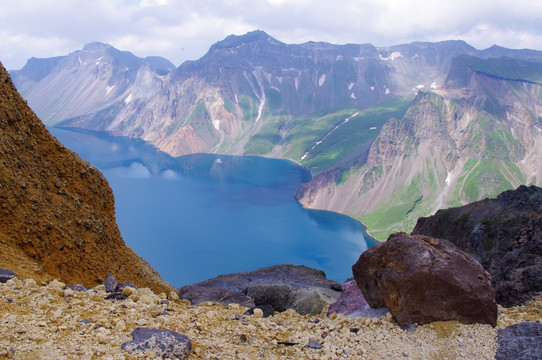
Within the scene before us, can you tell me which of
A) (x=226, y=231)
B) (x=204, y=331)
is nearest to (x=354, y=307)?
(x=204, y=331)

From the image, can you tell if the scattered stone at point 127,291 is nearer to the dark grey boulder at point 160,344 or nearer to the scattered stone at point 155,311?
the scattered stone at point 155,311

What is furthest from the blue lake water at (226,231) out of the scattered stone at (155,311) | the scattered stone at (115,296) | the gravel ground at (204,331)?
the scattered stone at (155,311)

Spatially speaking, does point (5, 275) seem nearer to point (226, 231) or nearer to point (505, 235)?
point (505, 235)

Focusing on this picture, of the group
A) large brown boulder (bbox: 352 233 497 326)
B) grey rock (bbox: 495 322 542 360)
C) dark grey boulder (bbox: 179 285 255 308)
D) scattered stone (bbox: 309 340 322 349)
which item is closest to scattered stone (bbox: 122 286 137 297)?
scattered stone (bbox: 309 340 322 349)

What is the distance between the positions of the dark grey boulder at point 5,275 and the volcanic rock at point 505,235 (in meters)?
17.7

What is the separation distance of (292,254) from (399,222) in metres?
62.9

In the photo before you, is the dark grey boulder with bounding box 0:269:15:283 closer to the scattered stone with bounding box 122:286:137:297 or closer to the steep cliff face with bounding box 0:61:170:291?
the steep cliff face with bounding box 0:61:170:291

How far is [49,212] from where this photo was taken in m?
15.5

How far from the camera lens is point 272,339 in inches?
458

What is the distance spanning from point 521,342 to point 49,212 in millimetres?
15878

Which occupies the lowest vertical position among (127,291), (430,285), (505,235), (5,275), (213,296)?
(5,275)

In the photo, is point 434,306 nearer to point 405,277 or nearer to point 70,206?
point 405,277

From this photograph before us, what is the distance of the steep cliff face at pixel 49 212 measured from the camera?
14.0 m

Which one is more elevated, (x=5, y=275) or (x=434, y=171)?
(x=434, y=171)
